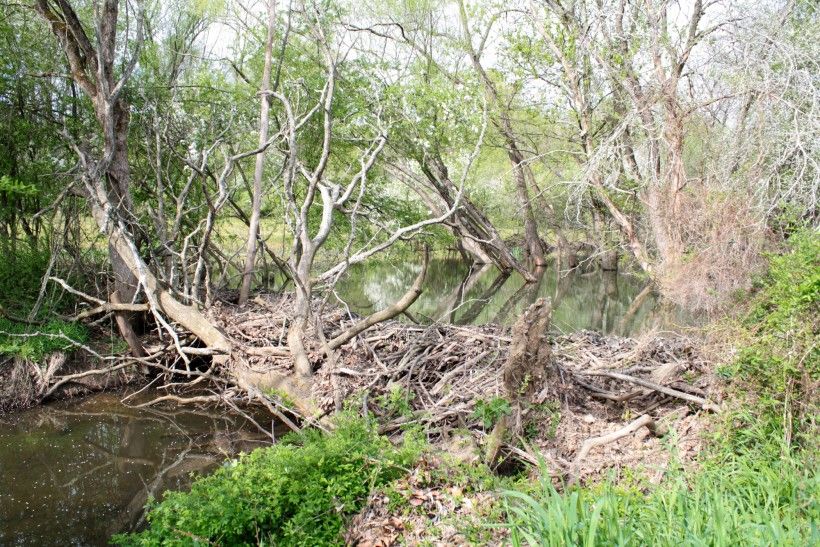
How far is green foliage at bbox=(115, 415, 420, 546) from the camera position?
161 inches

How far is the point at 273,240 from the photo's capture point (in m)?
25.1

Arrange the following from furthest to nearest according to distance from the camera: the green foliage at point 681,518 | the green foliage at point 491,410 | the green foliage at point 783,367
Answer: the green foliage at point 491,410
the green foliage at point 783,367
the green foliage at point 681,518

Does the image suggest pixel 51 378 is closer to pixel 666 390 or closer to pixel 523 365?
pixel 523 365

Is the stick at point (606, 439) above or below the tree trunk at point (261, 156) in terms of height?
below

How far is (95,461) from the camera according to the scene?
653 centimetres

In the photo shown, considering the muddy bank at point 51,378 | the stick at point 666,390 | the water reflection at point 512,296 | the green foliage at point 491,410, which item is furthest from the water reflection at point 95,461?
the water reflection at point 512,296

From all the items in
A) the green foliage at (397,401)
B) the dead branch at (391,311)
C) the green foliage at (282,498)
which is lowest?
the green foliage at (282,498)

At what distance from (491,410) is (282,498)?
1.76 m

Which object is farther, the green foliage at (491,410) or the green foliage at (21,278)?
the green foliage at (21,278)

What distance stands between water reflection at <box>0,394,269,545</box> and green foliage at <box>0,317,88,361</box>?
2.54ft

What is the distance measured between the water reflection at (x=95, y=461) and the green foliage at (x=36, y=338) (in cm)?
77

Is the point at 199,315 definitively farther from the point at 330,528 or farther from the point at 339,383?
the point at 330,528

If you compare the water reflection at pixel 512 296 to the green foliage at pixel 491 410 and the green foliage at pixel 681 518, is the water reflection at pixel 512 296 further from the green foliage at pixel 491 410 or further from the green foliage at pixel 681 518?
the green foliage at pixel 681 518

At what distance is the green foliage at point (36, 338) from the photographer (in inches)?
315
